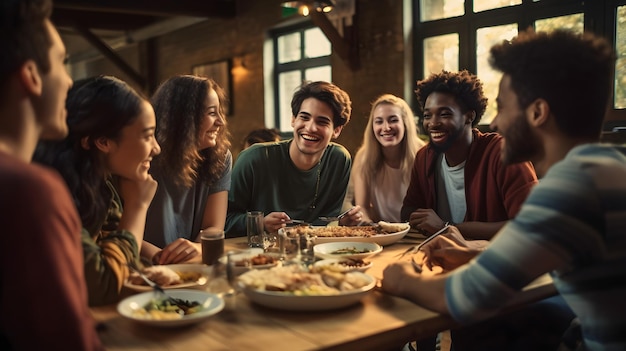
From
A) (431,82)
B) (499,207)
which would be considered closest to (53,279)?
(499,207)

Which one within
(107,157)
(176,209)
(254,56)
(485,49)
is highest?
(254,56)

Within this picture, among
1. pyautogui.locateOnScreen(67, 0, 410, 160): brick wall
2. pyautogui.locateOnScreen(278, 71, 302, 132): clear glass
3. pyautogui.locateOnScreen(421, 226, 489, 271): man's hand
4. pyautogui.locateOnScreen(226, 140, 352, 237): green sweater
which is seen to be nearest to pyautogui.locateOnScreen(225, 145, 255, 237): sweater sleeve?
pyautogui.locateOnScreen(226, 140, 352, 237): green sweater

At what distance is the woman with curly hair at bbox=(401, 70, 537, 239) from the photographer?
232 centimetres

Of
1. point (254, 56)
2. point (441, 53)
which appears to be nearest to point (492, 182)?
point (441, 53)

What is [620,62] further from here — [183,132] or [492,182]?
[183,132]

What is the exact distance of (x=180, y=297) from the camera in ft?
4.57

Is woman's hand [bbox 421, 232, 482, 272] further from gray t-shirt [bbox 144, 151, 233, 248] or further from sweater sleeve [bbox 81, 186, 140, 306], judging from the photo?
gray t-shirt [bbox 144, 151, 233, 248]

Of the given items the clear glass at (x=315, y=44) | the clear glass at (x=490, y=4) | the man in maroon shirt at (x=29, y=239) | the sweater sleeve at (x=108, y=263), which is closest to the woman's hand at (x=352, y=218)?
the sweater sleeve at (x=108, y=263)

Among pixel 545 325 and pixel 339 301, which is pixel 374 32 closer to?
pixel 545 325

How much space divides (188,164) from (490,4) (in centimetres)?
412

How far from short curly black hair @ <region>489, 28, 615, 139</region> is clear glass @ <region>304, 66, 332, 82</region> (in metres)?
5.91

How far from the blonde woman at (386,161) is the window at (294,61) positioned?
365 cm

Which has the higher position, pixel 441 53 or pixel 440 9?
pixel 440 9

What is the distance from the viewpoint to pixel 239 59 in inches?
338
